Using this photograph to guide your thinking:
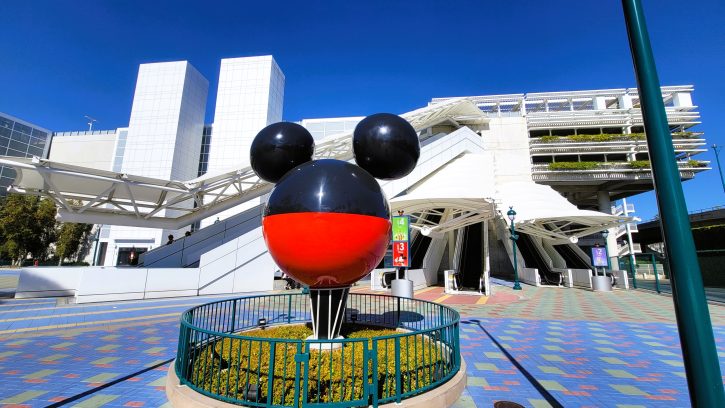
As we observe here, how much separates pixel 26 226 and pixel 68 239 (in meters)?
4.09

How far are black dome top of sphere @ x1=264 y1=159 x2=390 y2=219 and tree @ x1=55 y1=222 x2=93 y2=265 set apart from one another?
157ft

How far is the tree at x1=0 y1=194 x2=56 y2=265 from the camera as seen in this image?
34.4 m

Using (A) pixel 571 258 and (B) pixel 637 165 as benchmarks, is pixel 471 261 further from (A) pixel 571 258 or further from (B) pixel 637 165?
(B) pixel 637 165

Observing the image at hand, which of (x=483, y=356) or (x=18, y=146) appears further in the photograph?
(x=18, y=146)

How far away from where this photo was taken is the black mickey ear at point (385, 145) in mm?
5633

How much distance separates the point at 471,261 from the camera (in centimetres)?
2512

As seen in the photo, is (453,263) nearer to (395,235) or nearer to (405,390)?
(395,235)

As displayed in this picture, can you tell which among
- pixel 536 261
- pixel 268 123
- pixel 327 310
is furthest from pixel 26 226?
pixel 536 261

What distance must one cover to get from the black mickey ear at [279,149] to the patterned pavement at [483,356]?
13.1 feet

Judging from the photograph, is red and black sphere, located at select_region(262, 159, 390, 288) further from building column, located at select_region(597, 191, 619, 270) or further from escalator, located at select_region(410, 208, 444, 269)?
building column, located at select_region(597, 191, 619, 270)

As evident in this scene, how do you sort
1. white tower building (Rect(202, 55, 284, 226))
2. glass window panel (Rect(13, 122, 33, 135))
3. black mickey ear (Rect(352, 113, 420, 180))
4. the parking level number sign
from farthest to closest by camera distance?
glass window panel (Rect(13, 122, 33, 135)) → white tower building (Rect(202, 55, 284, 226)) → the parking level number sign → black mickey ear (Rect(352, 113, 420, 180))

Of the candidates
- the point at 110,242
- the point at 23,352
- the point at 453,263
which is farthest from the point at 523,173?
the point at 110,242

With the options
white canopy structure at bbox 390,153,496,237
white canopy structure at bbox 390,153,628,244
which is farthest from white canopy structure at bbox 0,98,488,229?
white canopy structure at bbox 390,153,628,244

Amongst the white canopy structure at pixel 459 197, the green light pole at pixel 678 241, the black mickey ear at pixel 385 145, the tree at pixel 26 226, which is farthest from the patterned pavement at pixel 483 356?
the tree at pixel 26 226
